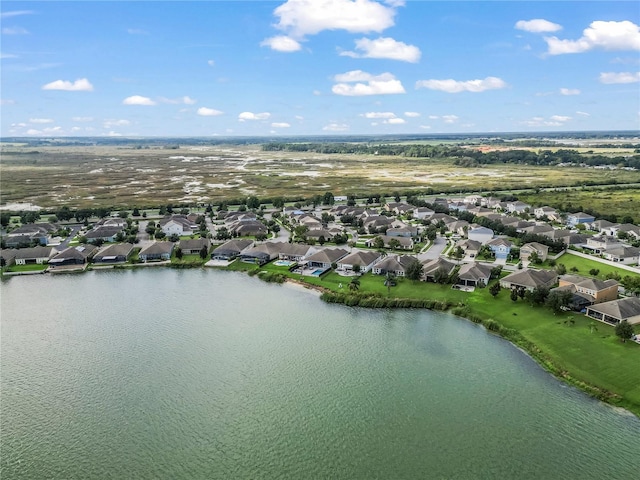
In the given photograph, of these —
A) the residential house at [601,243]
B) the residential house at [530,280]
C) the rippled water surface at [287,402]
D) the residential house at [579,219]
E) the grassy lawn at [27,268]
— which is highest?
the residential house at [579,219]

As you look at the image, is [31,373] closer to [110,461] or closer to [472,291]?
[110,461]

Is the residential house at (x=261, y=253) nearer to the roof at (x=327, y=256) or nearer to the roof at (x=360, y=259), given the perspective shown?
the roof at (x=327, y=256)

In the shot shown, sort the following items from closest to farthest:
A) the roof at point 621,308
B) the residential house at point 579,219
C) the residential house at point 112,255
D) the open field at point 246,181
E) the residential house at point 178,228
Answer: the roof at point 621,308, the residential house at point 112,255, the residential house at point 178,228, the residential house at point 579,219, the open field at point 246,181

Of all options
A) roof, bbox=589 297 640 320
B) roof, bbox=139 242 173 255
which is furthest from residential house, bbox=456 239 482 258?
roof, bbox=139 242 173 255

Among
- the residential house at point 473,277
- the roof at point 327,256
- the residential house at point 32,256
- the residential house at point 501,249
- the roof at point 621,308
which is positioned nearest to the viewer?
the roof at point 621,308

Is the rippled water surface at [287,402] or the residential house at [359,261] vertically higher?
the residential house at [359,261]

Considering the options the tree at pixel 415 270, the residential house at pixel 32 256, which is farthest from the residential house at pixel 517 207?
the residential house at pixel 32 256

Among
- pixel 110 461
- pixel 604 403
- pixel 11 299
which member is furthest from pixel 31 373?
pixel 604 403

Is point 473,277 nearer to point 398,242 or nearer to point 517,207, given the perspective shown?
point 398,242
